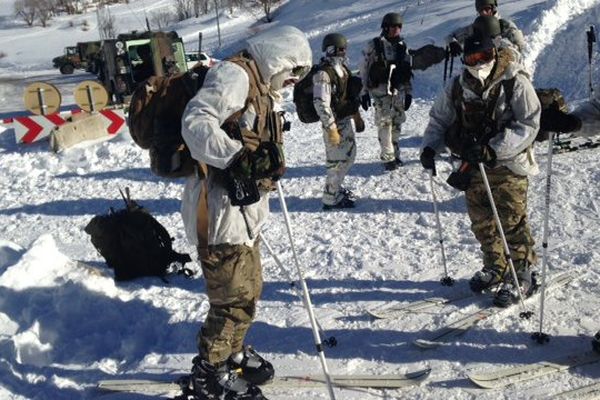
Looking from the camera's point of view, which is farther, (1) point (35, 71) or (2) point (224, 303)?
(1) point (35, 71)

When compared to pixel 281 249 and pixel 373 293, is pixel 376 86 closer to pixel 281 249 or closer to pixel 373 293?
pixel 281 249

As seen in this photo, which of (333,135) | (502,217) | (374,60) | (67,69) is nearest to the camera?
(502,217)

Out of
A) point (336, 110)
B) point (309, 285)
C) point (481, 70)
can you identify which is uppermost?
point (481, 70)

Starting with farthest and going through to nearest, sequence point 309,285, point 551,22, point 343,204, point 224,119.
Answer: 1. point 551,22
2. point 343,204
3. point 309,285
4. point 224,119

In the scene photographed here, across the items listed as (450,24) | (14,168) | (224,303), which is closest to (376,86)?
(224,303)

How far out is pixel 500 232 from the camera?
14.1ft

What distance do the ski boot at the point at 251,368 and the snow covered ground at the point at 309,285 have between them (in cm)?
15

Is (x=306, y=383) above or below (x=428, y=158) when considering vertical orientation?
below

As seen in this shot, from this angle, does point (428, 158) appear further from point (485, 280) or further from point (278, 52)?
point (278, 52)

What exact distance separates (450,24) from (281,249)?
13.7m

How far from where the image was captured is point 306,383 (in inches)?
155

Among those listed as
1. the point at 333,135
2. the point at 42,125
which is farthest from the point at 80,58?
the point at 333,135

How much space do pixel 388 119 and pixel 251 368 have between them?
4.74 m

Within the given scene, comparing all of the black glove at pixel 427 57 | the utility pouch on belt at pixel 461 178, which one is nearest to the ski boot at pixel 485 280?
the utility pouch on belt at pixel 461 178
